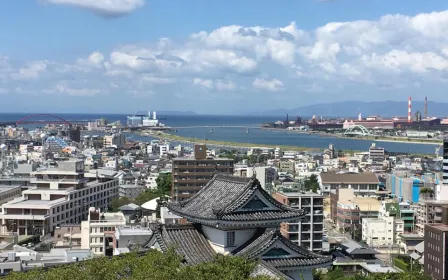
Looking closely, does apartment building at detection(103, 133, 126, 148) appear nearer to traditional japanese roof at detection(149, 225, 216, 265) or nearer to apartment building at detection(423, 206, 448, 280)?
apartment building at detection(423, 206, 448, 280)

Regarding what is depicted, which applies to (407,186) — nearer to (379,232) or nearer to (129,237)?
(379,232)

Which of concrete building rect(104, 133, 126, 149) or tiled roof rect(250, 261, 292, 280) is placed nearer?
tiled roof rect(250, 261, 292, 280)

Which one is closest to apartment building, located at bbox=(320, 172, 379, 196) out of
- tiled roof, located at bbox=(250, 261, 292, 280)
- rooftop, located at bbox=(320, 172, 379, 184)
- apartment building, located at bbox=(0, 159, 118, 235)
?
rooftop, located at bbox=(320, 172, 379, 184)

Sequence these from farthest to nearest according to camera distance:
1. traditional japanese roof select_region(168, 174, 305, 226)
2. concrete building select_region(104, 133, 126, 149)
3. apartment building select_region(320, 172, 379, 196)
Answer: concrete building select_region(104, 133, 126, 149)
apartment building select_region(320, 172, 379, 196)
traditional japanese roof select_region(168, 174, 305, 226)

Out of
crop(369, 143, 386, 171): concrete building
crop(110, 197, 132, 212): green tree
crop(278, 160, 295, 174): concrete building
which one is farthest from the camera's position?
crop(278, 160, 295, 174): concrete building

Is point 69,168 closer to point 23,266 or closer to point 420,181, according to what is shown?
point 23,266

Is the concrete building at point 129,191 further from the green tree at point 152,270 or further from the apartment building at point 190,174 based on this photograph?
the green tree at point 152,270

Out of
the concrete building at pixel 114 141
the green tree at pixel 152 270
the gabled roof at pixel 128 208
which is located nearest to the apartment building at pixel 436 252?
the gabled roof at pixel 128 208
